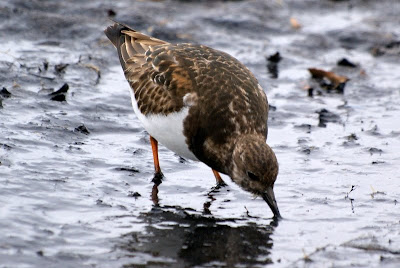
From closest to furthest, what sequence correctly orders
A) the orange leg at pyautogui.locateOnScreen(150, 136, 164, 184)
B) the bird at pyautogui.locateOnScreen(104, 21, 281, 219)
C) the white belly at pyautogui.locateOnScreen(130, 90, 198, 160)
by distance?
the bird at pyautogui.locateOnScreen(104, 21, 281, 219) → the white belly at pyautogui.locateOnScreen(130, 90, 198, 160) → the orange leg at pyautogui.locateOnScreen(150, 136, 164, 184)

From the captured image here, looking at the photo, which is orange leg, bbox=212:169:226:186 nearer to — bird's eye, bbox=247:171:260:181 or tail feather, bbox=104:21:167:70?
bird's eye, bbox=247:171:260:181

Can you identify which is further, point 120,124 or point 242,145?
point 120,124

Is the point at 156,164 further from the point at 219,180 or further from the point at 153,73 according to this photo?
the point at 153,73

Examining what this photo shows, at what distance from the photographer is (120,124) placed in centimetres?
747

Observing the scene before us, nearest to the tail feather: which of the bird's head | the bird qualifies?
the bird

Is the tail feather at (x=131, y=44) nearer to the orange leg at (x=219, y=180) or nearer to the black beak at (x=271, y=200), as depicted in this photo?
the orange leg at (x=219, y=180)

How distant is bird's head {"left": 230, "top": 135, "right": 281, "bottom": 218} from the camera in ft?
17.7

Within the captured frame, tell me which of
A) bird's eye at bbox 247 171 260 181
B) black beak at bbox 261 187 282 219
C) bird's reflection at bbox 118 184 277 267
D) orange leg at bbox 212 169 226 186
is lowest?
bird's reflection at bbox 118 184 277 267

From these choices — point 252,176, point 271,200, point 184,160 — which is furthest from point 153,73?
point 271,200

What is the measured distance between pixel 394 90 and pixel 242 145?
4.11 m

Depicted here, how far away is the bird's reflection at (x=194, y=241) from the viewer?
483cm

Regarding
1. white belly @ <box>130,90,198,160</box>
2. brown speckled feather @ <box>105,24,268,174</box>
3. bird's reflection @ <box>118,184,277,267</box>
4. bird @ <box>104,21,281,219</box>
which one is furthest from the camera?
white belly @ <box>130,90,198,160</box>

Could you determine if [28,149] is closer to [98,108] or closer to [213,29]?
[98,108]

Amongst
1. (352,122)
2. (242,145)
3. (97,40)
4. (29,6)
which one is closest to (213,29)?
(97,40)
